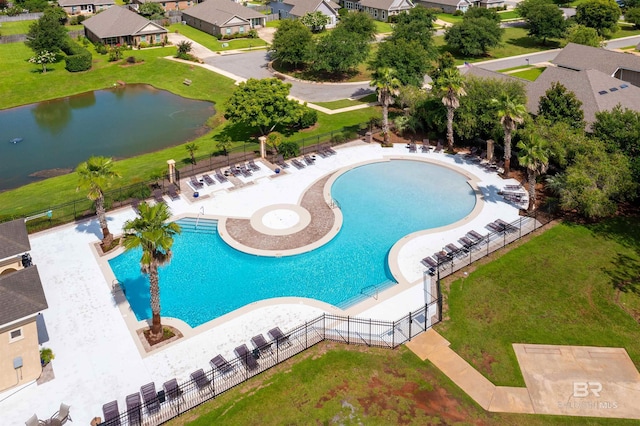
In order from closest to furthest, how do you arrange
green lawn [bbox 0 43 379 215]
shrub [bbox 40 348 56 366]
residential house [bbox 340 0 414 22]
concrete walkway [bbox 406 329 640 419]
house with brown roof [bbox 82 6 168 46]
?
concrete walkway [bbox 406 329 640 419] → shrub [bbox 40 348 56 366] → green lawn [bbox 0 43 379 215] → house with brown roof [bbox 82 6 168 46] → residential house [bbox 340 0 414 22]

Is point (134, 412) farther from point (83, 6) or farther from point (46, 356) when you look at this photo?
point (83, 6)

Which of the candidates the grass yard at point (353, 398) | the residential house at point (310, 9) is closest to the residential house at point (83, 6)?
the residential house at point (310, 9)

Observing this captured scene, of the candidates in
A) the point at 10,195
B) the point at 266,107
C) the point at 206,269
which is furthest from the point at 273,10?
the point at 206,269

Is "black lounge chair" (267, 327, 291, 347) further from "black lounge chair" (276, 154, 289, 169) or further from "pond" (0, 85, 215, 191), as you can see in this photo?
"pond" (0, 85, 215, 191)

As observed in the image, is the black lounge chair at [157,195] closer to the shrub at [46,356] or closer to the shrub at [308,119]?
the shrub at [46,356]

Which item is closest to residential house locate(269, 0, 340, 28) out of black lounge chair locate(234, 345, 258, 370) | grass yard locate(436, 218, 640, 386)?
grass yard locate(436, 218, 640, 386)

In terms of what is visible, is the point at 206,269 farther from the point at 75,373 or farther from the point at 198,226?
the point at 75,373

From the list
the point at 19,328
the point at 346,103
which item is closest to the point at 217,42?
the point at 346,103
